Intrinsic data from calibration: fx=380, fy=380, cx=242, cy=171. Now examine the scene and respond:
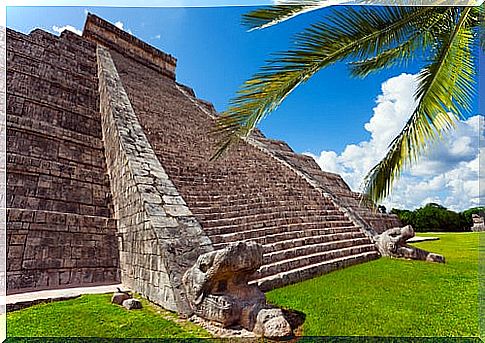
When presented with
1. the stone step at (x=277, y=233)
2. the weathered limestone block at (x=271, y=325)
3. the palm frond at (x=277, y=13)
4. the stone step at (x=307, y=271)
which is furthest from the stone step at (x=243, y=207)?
the palm frond at (x=277, y=13)

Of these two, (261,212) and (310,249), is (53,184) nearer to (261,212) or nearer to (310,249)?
(261,212)

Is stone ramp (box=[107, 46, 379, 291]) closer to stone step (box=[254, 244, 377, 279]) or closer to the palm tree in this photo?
stone step (box=[254, 244, 377, 279])

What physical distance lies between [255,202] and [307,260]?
1733 millimetres

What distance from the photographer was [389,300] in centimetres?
467

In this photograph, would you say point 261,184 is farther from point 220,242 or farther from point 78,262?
point 78,262

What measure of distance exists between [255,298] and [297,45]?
2.46 meters

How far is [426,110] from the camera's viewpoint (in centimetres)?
350

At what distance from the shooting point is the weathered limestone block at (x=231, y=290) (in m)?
3.59

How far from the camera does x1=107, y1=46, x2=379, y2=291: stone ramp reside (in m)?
5.89

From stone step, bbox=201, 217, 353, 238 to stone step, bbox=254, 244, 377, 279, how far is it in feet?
2.35

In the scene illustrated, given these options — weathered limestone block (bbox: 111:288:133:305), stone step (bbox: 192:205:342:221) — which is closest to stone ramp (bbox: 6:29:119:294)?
weathered limestone block (bbox: 111:288:133:305)

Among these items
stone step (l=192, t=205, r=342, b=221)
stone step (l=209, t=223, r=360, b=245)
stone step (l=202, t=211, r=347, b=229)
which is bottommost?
stone step (l=209, t=223, r=360, b=245)

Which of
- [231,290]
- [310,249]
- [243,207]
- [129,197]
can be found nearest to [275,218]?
[243,207]

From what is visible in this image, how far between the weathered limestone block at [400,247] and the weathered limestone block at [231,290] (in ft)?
15.9
